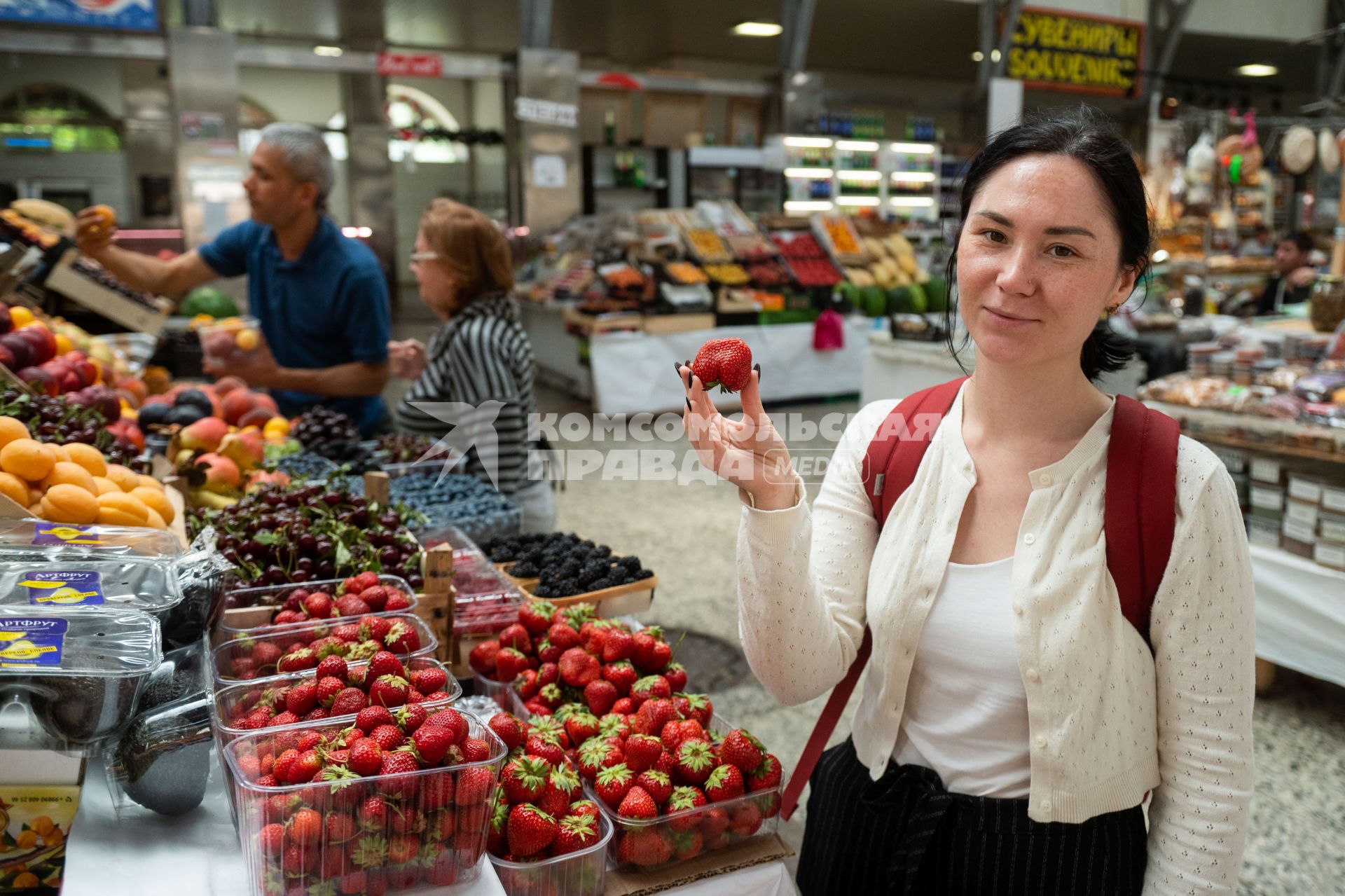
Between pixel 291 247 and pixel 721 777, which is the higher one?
pixel 291 247

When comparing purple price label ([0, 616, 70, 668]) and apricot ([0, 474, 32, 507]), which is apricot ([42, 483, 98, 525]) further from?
purple price label ([0, 616, 70, 668])

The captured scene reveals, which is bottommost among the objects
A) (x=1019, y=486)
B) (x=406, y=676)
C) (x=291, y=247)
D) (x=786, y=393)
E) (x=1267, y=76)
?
(x=786, y=393)

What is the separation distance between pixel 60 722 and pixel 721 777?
2.95ft

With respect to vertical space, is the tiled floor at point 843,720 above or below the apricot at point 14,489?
below

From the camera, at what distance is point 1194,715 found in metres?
1.29

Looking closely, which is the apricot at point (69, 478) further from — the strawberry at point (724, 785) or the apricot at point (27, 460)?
the strawberry at point (724, 785)

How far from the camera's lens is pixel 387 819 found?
3.87 ft

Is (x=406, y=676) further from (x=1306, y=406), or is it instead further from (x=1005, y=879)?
(x=1306, y=406)

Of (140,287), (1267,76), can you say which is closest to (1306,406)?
(140,287)

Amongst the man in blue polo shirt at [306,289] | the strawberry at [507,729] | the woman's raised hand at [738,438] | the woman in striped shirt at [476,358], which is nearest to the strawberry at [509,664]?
the strawberry at [507,729]

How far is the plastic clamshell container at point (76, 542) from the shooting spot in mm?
1539

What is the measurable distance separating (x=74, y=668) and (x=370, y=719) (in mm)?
387

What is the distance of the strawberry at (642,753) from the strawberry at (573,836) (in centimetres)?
15

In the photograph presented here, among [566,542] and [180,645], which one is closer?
[180,645]
